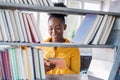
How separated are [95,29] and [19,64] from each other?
23.9 inches

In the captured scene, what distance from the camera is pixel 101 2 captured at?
21.1 ft

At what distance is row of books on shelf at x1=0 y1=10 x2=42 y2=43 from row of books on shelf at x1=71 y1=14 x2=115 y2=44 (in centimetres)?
34

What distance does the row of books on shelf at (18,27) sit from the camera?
1445mm

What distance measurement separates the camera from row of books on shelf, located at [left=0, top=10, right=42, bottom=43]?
145cm

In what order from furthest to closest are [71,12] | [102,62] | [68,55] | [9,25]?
[68,55] → [102,62] → [71,12] → [9,25]

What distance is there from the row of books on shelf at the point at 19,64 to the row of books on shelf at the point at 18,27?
0.08 metres

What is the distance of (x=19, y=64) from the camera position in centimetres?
150

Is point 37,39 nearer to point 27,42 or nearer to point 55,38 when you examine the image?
point 27,42

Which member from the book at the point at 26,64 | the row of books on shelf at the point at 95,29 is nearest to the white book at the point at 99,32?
the row of books on shelf at the point at 95,29

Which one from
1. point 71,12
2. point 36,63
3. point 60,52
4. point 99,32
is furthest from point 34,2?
point 60,52

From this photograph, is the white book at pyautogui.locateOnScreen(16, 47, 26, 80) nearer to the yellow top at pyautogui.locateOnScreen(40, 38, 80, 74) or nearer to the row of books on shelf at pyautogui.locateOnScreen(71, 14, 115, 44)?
the row of books on shelf at pyautogui.locateOnScreen(71, 14, 115, 44)

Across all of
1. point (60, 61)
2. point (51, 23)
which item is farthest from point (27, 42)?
point (51, 23)

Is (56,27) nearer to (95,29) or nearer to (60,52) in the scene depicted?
(60,52)

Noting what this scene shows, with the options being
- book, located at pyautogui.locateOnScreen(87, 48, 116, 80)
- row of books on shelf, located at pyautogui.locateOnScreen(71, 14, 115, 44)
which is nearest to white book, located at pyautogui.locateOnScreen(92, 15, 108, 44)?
row of books on shelf, located at pyautogui.locateOnScreen(71, 14, 115, 44)
